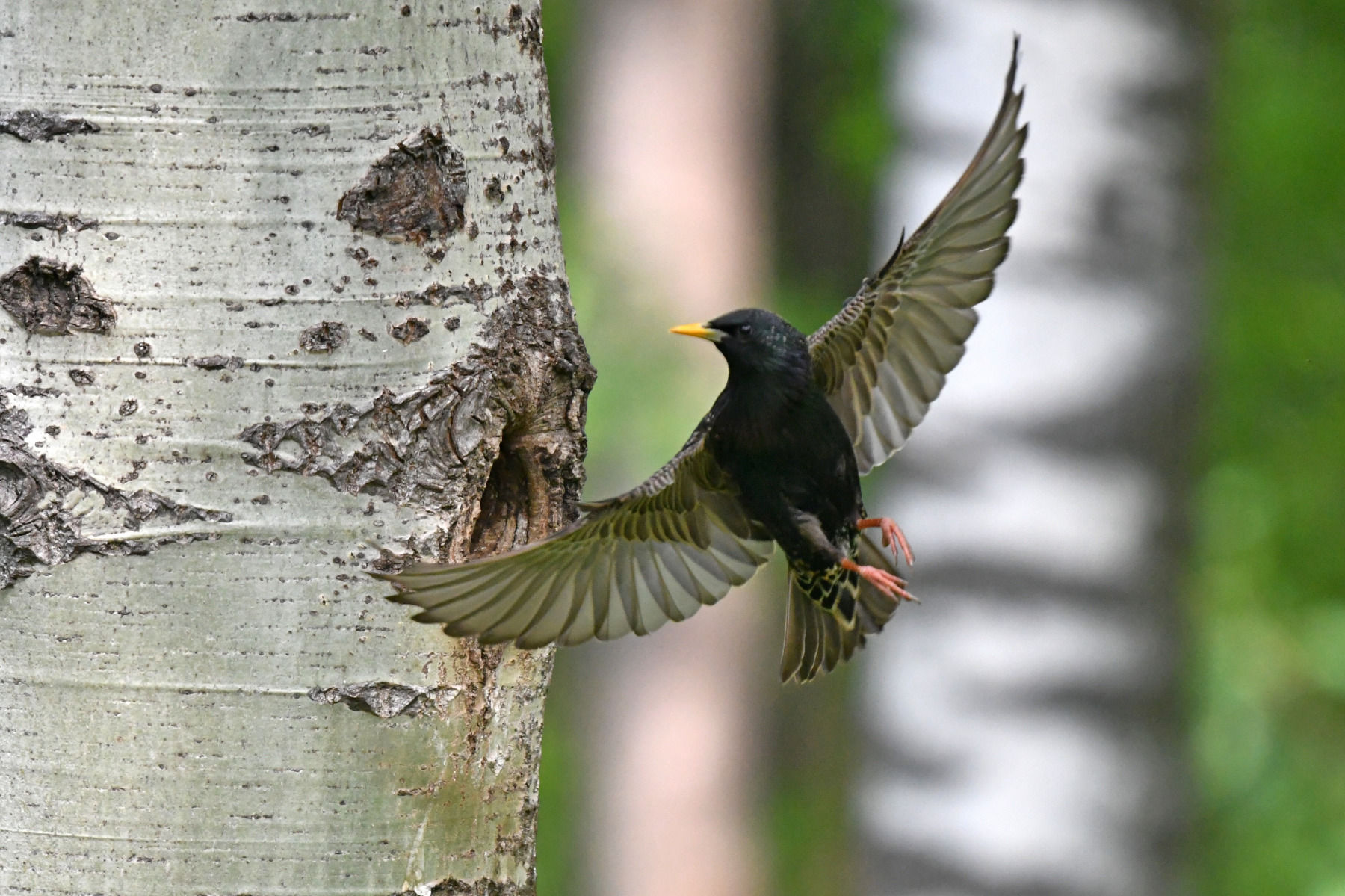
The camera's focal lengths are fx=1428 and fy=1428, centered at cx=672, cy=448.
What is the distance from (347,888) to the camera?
1767 mm

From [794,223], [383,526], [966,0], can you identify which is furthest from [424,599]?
[794,223]

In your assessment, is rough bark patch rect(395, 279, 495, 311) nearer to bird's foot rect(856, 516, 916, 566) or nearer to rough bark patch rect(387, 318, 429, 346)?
rough bark patch rect(387, 318, 429, 346)

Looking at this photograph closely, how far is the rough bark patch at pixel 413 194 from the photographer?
175cm

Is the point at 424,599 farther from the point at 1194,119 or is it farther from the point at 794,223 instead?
the point at 794,223

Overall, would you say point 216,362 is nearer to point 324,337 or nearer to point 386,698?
point 324,337

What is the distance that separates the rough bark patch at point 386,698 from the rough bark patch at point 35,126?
0.73m

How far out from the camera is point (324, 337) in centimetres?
173

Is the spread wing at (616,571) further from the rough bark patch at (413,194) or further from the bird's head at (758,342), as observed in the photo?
the rough bark patch at (413,194)

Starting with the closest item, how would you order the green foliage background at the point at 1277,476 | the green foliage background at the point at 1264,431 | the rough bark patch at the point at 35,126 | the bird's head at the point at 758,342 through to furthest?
1. the rough bark patch at the point at 35,126
2. the bird's head at the point at 758,342
3. the green foliage background at the point at 1264,431
4. the green foliage background at the point at 1277,476

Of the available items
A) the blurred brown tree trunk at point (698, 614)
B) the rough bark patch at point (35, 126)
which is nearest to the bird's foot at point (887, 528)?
the rough bark patch at point (35, 126)

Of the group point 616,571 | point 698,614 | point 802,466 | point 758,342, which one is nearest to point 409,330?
point 616,571

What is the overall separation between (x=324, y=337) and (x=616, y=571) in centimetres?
74

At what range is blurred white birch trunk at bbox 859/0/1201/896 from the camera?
395 cm

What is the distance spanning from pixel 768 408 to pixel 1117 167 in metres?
1.91
